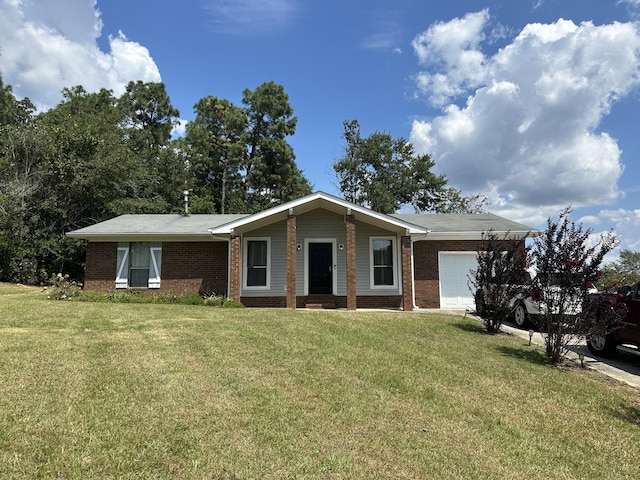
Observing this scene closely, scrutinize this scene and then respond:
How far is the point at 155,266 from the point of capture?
49.8ft

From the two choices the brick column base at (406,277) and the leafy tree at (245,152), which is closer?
the brick column base at (406,277)

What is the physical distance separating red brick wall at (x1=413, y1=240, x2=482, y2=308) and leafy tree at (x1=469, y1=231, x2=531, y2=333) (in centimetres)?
477

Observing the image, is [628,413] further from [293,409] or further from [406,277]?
[406,277]

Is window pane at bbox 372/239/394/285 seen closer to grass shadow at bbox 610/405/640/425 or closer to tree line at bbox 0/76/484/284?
grass shadow at bbox 610/405/640/425

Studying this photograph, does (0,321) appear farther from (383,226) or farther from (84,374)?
(383,226)

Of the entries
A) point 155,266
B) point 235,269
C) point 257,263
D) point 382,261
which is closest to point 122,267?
point 155,266

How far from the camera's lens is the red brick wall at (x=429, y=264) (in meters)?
14.8

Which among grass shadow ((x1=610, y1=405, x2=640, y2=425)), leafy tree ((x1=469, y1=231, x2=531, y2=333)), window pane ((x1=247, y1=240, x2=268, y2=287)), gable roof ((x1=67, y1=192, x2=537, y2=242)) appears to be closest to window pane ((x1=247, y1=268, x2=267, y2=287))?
window pane ((x1=247, y1=240, x2=268, y2=287))

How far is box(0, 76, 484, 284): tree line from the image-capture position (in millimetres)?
20734

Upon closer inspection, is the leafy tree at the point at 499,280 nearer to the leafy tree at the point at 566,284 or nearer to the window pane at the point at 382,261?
the leafy tree at the point at 566,284

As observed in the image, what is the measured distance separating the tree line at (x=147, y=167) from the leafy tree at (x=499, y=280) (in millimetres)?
19815

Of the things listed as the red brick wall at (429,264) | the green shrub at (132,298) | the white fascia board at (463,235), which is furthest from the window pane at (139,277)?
the white fascia board at (463,235)

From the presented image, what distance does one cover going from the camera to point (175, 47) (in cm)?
1362

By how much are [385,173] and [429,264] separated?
22656 mm
